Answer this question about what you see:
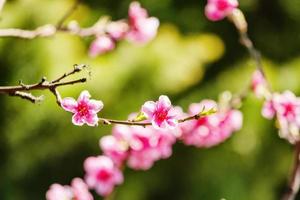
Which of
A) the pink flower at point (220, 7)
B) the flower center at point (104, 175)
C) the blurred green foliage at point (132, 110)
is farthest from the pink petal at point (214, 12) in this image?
the blurred green foliage at point (132, 110)

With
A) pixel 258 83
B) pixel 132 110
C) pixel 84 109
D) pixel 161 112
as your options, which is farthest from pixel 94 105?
pixel 132 110

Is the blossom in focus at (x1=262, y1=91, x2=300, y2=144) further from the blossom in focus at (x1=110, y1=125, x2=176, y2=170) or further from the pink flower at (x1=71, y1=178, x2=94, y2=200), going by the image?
the pink flower at (x1=71, y1=178, x2=94, y2=200)

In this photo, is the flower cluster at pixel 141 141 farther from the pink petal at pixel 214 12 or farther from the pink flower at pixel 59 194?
the pink petal at pixel 214 12

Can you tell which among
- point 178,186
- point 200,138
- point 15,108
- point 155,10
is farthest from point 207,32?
point 200,138

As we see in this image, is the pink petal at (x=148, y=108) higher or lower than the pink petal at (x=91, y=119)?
lower

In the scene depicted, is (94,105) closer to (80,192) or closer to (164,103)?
(164,103)

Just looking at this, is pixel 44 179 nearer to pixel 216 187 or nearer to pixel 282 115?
pixel 216 187
